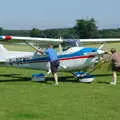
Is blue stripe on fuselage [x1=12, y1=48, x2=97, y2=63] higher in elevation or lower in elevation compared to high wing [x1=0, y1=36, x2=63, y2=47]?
lower

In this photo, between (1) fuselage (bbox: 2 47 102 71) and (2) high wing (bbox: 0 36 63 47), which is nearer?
(1) fuselage (bbox: 2 47 102 71)

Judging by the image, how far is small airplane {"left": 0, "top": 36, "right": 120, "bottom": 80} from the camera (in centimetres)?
1595

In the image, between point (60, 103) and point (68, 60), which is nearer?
point (60, 103)

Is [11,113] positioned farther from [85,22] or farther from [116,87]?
[85,22]

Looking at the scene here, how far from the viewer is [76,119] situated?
26.9 ft

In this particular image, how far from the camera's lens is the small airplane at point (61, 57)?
52.3 feet

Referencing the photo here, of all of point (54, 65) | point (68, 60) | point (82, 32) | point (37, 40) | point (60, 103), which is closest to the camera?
point (60, 103)

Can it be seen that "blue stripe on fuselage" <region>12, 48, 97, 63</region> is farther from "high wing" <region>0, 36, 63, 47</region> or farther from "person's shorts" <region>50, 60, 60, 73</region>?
"person's shorts" <region>50, 60, 60, 73</region>

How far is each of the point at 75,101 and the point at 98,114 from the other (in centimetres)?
191

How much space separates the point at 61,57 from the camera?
16.4m

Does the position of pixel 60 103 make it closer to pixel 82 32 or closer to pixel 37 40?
pixel 37 40

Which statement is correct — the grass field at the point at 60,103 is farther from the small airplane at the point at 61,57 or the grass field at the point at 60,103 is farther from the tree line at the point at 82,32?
the tree line at the point at 82,32

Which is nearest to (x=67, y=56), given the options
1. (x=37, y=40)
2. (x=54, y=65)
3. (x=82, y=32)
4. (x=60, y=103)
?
(x=54, y=65)

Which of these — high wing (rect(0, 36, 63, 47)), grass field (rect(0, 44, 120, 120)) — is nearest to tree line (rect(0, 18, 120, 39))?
high wing (rect(0, 36, 63, 47))
